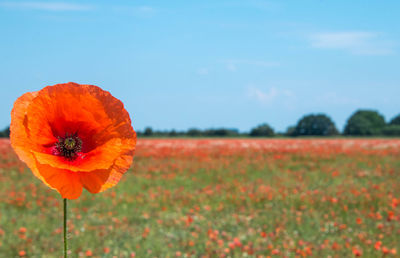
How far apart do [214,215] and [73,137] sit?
22.9ft

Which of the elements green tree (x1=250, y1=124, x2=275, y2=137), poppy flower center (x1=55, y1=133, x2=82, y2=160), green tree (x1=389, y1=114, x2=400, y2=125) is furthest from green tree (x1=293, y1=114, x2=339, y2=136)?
poppy flower center (x1=55, y1=133, x2=82, y2=160)

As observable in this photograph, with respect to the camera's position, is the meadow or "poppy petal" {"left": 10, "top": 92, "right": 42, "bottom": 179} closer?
"poppy petal" {"left": 10, "top": 92, "right": 42, "bottom": 179}

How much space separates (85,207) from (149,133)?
31.9 m

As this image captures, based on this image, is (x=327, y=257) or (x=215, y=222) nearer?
(x=327, y=257)

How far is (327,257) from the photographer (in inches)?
211

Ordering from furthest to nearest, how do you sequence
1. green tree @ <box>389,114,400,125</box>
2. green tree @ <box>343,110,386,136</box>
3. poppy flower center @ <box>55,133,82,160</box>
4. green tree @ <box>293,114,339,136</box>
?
green tree @ <box>389,114,400,125</box> < green tree @ <box>343,110,386,136</box> < green tree @ <box>293,114,339,136</box> < poppy flower center @ <box>55,133,82,160</box>

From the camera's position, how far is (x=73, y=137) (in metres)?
1.03

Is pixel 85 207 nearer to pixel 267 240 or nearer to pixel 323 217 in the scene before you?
pixel 267 240

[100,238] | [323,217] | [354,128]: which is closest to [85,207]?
[100,238]

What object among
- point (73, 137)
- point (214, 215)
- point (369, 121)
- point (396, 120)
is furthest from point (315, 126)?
point (73, 137)

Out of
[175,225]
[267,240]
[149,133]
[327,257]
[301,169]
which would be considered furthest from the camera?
[149,133]

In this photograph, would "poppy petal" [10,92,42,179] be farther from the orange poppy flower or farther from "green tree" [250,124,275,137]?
"green tree" [250,124,275,137]

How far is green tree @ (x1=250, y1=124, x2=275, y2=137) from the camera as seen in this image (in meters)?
43.8

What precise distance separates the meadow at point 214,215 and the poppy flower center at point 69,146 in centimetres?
209
